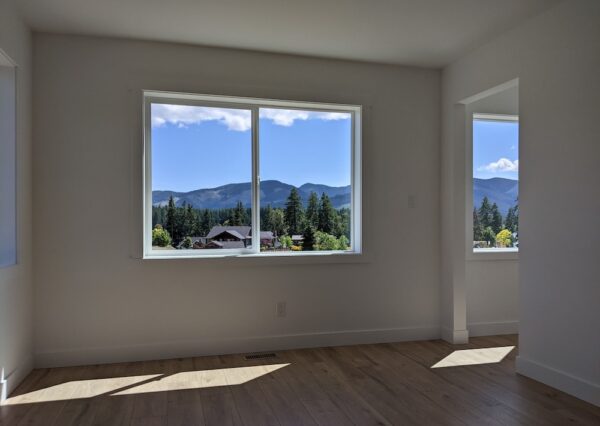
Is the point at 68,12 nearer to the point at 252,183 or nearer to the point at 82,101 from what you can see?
the point at 82,101

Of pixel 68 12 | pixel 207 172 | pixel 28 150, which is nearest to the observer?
pixel 68 12

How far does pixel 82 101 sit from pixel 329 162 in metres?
2.12

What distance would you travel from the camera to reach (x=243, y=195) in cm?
412

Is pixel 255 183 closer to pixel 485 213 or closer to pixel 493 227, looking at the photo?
pixel 485 213

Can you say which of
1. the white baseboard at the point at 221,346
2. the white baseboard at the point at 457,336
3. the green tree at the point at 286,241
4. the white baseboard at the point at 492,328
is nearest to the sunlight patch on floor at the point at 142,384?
the white baseboard at the point at 221,346

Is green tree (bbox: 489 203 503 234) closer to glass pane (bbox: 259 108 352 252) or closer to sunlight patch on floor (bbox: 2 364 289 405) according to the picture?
glass pane (bbox: 259 108 352 252)

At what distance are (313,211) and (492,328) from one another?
82.7 inches

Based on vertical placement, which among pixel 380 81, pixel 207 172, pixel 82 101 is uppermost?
pixel 380 81

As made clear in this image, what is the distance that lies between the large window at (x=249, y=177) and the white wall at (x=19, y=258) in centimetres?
85

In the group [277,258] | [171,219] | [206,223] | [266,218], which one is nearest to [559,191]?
[277,258]

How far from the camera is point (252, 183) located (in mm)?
4125

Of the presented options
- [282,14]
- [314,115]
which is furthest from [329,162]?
[282,14]

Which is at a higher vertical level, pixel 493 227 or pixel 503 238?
pixel 493 227

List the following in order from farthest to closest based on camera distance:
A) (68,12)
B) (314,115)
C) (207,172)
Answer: (314,115), (207,172), (68,12)
